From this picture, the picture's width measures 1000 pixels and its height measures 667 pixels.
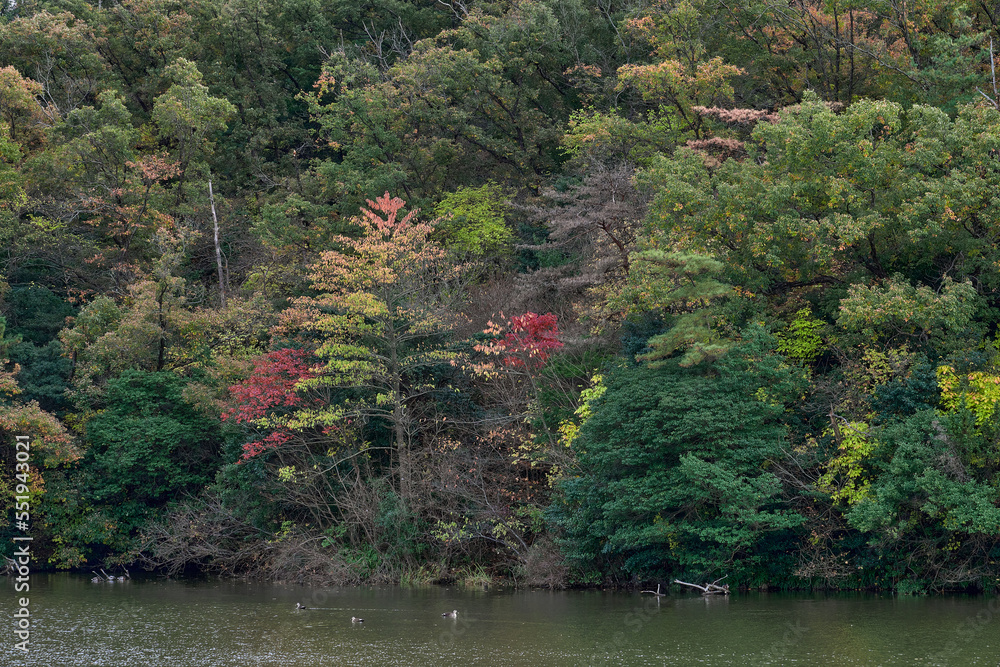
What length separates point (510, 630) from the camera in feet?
64.1

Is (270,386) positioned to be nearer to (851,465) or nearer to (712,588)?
(712,588)

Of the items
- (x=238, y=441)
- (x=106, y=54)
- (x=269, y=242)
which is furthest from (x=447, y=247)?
(x=106, y=54)

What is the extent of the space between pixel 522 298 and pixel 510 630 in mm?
15084

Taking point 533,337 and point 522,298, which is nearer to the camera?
point 533,337

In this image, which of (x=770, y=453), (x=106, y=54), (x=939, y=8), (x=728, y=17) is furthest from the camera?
(x=106, y=54)

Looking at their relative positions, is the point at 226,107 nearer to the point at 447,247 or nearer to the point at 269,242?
the point at 269,242

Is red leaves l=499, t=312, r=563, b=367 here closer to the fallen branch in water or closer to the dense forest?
the dense forest

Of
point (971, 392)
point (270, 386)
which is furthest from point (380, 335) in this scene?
point (971, 392)

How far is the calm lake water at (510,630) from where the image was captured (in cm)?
1681

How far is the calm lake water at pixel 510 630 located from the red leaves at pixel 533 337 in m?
6.46

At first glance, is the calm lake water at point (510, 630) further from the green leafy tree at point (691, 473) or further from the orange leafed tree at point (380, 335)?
the orange leafed tree at point (380, 335)

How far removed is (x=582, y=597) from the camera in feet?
79.2

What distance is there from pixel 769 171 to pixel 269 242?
63.2 feet

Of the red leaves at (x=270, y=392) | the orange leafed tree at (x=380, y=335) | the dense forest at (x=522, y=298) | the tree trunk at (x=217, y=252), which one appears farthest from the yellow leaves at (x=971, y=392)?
the tree trunk at (x=217, y=252)
